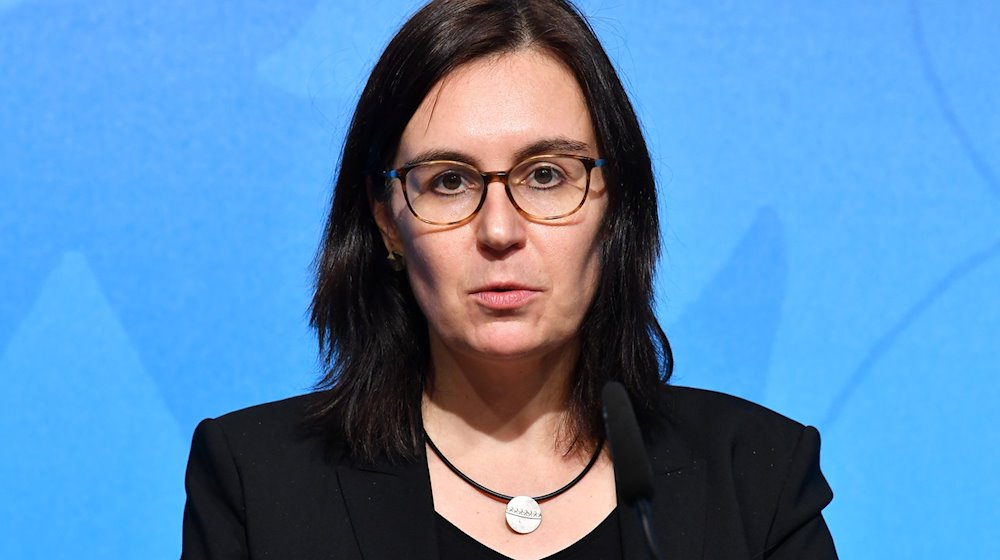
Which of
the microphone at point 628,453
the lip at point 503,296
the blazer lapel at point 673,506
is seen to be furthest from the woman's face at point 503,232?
the microphone at point 628,453

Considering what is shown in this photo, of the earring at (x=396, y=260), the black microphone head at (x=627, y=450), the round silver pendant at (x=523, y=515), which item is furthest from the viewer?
the earring at (x=396, y=260)

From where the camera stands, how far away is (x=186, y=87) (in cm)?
220

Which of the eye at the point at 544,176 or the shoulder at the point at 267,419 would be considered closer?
the eye at the point at 544,176

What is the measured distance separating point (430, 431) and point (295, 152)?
2.48ft

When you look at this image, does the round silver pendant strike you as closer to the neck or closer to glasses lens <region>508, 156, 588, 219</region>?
the neck

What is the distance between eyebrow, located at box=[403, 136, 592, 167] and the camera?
153 centimetres

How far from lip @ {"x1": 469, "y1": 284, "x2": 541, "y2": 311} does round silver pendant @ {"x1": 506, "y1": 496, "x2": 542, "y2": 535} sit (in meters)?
0.26

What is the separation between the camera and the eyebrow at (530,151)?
1530mm

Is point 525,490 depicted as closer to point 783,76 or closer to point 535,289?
point 535,289

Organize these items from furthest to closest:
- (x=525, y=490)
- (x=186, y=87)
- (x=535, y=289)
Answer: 1. (x=186, y=87)
2. (x=525, y=490)
3. (x=535, y=289)

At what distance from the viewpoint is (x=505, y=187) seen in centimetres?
152

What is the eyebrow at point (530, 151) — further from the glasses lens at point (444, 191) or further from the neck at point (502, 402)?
the neck at point (502, 402)

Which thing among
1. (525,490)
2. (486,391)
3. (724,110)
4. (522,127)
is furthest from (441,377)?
(724,110)

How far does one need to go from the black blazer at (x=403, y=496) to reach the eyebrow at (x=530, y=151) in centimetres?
39
